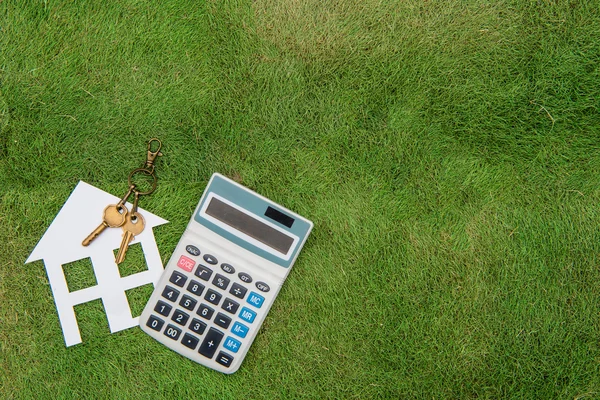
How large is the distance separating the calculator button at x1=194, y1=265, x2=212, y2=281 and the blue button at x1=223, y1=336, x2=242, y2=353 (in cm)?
11

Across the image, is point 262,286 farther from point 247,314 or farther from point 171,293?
point 171,293

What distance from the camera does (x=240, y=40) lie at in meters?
0.81

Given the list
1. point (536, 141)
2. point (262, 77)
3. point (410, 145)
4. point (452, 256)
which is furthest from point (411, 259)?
point (262, 77)

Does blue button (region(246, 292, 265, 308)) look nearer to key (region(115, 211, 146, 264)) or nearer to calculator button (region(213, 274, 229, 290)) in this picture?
calculator button (region(213, 274, 229, 290))

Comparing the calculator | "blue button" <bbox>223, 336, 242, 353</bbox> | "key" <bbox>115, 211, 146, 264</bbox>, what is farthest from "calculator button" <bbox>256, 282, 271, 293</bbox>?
"key" <bbox>115, 211, 146, 264</bbox>

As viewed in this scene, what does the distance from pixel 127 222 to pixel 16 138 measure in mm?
259

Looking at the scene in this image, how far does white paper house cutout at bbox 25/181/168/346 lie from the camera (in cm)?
81

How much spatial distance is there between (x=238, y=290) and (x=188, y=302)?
3.5 inches

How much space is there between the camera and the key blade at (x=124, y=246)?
2.59 ft

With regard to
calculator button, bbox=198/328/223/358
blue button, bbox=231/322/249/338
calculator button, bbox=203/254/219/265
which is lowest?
calculator button, bbox=198/328/223/358

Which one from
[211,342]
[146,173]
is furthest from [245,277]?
[146,173]

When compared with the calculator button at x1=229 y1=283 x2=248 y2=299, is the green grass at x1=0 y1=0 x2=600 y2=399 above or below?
above

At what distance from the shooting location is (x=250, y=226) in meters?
0.75

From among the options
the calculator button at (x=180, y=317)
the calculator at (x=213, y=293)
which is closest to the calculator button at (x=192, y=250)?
the calculator at (x=213, y=293)
